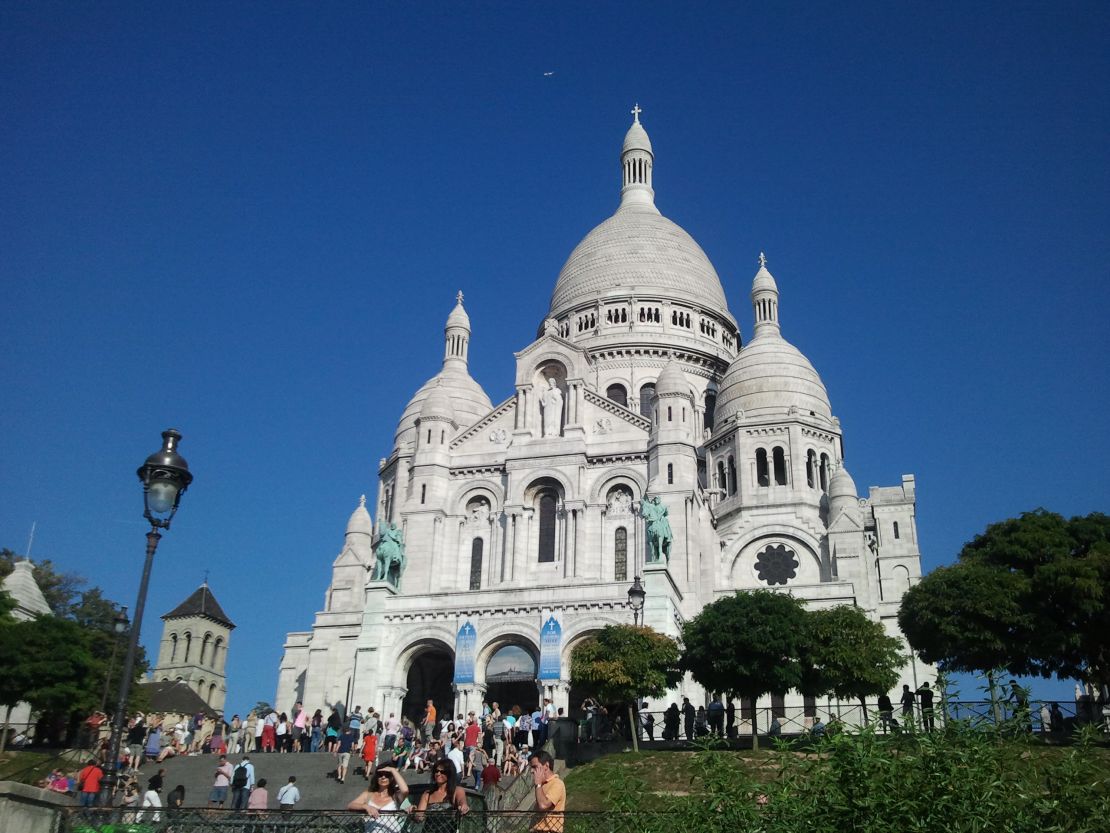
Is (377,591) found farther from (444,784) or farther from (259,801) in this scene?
(444,784)

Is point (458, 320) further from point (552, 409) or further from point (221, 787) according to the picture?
point (221, 787)

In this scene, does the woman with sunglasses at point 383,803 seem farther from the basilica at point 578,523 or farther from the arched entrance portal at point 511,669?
the arched entrance portal at point 511,669

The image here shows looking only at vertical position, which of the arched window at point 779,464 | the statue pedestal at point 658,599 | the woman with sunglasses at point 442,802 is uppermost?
the arched window at point 779,464

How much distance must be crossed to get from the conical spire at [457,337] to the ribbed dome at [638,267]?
25.7ft

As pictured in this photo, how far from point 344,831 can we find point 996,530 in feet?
104

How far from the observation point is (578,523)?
47312 millimetres

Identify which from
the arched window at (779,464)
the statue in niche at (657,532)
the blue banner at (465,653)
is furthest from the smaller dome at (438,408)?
the arched window at (779,464)

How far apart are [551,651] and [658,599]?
432 centimetres

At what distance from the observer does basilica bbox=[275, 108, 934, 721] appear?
42.1m

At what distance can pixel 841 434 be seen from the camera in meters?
58.6

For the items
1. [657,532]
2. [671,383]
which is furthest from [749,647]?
[671,383]

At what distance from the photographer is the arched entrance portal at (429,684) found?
45406 mm

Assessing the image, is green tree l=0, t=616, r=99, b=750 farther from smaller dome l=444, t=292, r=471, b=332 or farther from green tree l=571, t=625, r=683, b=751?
smaller dome l=444, t=292, r=471, b=332

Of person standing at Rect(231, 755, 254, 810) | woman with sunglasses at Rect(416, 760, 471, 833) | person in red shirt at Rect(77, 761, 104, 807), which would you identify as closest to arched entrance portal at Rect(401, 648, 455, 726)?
person standing at Rect(231, 755, 254, 810)
